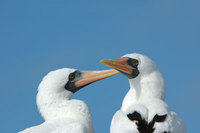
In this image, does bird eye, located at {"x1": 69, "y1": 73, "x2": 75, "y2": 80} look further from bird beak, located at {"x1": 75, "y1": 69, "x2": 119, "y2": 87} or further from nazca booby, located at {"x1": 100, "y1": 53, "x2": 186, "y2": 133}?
nazca booby, located at {"x1": 100, "y1": 53, "x2": 186, "y2": 133}

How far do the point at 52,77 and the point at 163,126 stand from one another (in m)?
3.58

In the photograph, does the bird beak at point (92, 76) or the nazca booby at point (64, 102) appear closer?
the nazca booby at point (64, 102)

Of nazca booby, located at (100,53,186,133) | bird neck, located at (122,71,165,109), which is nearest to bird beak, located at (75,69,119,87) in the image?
nazca booby, located at (100,53,186,133)

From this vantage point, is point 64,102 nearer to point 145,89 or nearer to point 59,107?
point 59,107

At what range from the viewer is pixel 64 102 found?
2206cm

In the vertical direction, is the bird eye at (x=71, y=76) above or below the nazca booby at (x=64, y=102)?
above

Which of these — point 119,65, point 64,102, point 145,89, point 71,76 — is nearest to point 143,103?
point 145,89

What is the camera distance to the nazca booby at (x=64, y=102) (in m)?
21.0

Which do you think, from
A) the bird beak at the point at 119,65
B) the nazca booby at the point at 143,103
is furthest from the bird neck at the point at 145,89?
the bird beak at the point at 119,65

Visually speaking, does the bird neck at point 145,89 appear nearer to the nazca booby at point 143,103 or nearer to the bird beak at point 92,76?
the nazca booby at point 143,103

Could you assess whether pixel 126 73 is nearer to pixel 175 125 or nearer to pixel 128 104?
pixel 128 104

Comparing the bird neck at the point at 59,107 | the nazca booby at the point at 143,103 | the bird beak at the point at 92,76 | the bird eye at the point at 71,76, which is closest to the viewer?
the nazca booby at the point at 143,103

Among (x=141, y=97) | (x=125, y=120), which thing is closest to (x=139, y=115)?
(x=125, y=120)

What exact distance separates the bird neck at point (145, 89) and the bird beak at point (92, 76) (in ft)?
2.55
